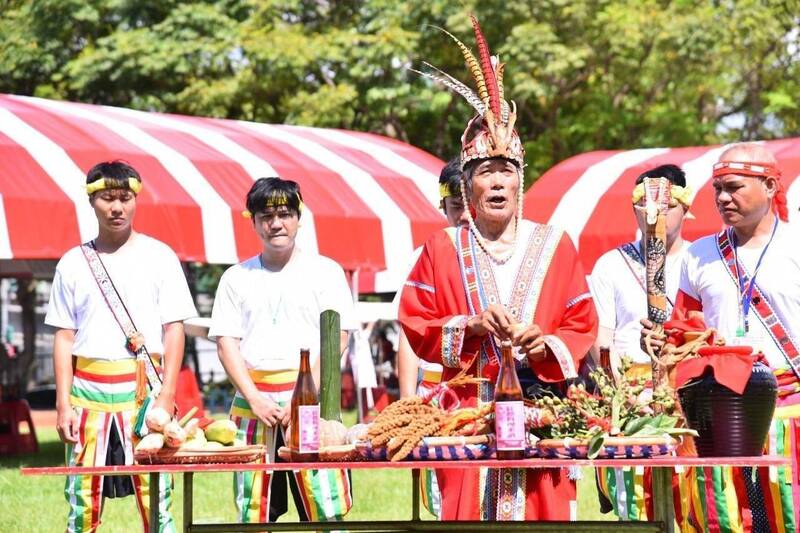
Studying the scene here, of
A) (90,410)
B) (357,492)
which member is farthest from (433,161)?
(90,410)

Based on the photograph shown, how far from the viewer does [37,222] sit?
10.7 m

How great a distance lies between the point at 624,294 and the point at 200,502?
4082mm

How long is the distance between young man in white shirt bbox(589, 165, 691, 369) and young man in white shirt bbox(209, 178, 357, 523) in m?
1.24

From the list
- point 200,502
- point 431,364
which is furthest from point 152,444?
point 200,502

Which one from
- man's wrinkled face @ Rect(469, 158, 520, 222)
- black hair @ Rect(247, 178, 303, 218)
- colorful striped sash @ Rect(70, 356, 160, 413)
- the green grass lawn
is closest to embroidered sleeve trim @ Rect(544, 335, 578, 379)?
man's wrinkled face @ Rect(469, 158, 520, 222)

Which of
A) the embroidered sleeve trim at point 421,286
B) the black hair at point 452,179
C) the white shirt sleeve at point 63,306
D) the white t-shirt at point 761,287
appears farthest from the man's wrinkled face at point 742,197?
the white shirt sleeve at point 63,306

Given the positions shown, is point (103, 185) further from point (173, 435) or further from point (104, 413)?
point (173, 435)

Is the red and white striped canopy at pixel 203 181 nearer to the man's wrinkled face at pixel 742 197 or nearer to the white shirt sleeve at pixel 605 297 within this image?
the white shirt sleeve at pixel 605 297

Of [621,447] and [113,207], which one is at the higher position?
[113,207]

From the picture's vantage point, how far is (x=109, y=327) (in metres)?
6.45

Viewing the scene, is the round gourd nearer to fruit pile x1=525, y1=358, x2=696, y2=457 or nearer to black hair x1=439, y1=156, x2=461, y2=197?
fruit pile x1=525, y1=358, x2=696, y2=457

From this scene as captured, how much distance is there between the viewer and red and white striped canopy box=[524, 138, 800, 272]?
12138 millimetres

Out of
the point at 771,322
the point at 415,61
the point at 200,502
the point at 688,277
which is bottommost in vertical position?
the point at 200,502

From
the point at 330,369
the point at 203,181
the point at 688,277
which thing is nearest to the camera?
the point at 330,369
